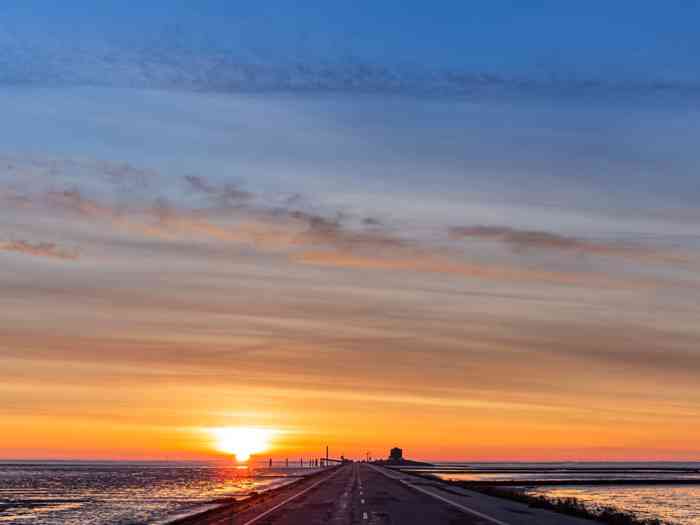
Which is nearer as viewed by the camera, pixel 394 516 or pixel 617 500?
pixel 394 516

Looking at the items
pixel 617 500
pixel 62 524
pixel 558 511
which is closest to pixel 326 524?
pixel 558 511

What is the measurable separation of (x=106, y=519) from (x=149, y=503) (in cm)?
1567

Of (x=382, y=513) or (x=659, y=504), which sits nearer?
(x=382, y=513)

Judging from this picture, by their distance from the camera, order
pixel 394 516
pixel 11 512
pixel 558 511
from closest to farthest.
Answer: pixel 394 516 < pixel 558 511 < pixel 11 512

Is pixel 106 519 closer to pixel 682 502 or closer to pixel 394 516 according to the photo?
pixel 394 516

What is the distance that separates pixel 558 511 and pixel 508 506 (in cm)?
400

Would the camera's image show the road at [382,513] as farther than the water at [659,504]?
No

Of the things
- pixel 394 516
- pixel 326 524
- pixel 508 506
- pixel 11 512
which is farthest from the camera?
pixel 11 512

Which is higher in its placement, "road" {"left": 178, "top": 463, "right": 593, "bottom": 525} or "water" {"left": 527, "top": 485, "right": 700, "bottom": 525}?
"road" {"left": 178, "top": 463, "right": 593, "bottom": 525}

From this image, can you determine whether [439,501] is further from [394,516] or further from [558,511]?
[394,516]

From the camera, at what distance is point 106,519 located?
48438mm

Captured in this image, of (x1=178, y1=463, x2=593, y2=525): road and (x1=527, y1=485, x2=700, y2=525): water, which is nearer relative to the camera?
(x1=178, y1=463, x2=593, y2=525): road

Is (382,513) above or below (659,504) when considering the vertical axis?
above

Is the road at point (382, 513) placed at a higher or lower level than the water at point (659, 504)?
higher
